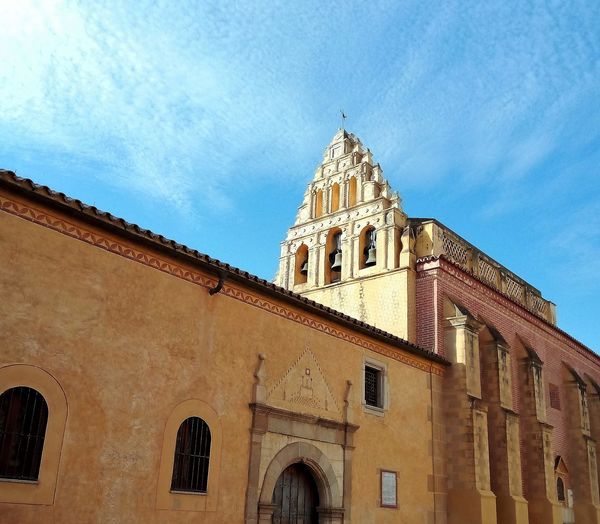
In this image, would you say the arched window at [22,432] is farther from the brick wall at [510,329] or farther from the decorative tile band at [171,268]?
the brick wall at [510,329]

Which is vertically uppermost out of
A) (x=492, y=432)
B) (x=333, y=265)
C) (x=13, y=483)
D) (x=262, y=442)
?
(x=333, y=265)

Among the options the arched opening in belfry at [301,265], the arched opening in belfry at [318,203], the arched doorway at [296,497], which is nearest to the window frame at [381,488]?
the arched doorway at [296,497]

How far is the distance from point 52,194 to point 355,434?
791 centimetres

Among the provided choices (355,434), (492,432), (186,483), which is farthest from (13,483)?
(492,432)

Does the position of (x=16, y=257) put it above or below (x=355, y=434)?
above

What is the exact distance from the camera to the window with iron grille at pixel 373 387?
14.2 metres

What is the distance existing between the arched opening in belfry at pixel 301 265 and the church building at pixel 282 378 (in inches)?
2.8

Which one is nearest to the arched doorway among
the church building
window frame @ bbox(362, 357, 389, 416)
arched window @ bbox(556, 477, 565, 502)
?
the church building

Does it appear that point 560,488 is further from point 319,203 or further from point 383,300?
point 319,203

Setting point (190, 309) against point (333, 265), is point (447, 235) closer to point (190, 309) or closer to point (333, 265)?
point (333, 265)

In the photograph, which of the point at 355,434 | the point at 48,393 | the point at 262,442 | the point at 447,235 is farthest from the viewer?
the point at 447,235

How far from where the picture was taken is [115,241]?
958cm

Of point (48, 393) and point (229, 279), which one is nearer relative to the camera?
point (48, 393)

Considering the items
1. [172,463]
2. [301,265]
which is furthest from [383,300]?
[172,463]
